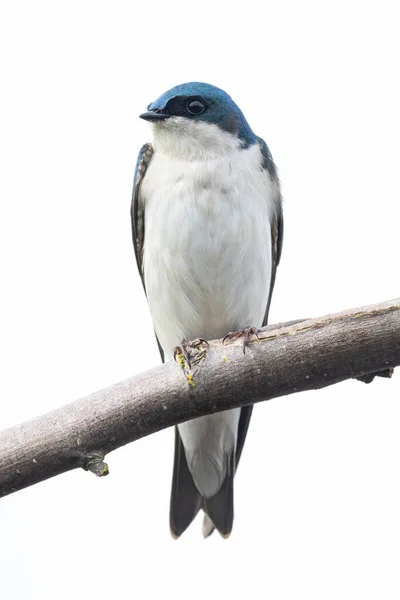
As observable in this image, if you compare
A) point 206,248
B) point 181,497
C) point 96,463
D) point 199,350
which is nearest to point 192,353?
point 199,350

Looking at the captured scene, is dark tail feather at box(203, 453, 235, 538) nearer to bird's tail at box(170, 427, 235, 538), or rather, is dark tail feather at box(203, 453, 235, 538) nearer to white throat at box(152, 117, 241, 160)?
bird's tail at box(170, 427, 235, 538)

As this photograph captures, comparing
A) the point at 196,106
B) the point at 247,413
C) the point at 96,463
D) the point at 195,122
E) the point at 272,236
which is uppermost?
the point at 196,106

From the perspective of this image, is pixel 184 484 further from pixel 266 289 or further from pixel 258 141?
pixel 258 141

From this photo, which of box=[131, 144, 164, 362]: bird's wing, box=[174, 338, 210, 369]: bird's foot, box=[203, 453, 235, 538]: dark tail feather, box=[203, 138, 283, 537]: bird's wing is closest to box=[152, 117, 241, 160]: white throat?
box=[131, 144, 164, 362]: bird's wing

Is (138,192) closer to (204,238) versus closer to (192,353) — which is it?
(204,238)

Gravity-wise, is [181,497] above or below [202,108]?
below

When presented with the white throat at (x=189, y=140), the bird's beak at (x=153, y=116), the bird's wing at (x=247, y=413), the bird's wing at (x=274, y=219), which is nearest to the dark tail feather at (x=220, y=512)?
the bird's wing at (x=247, y=413)
